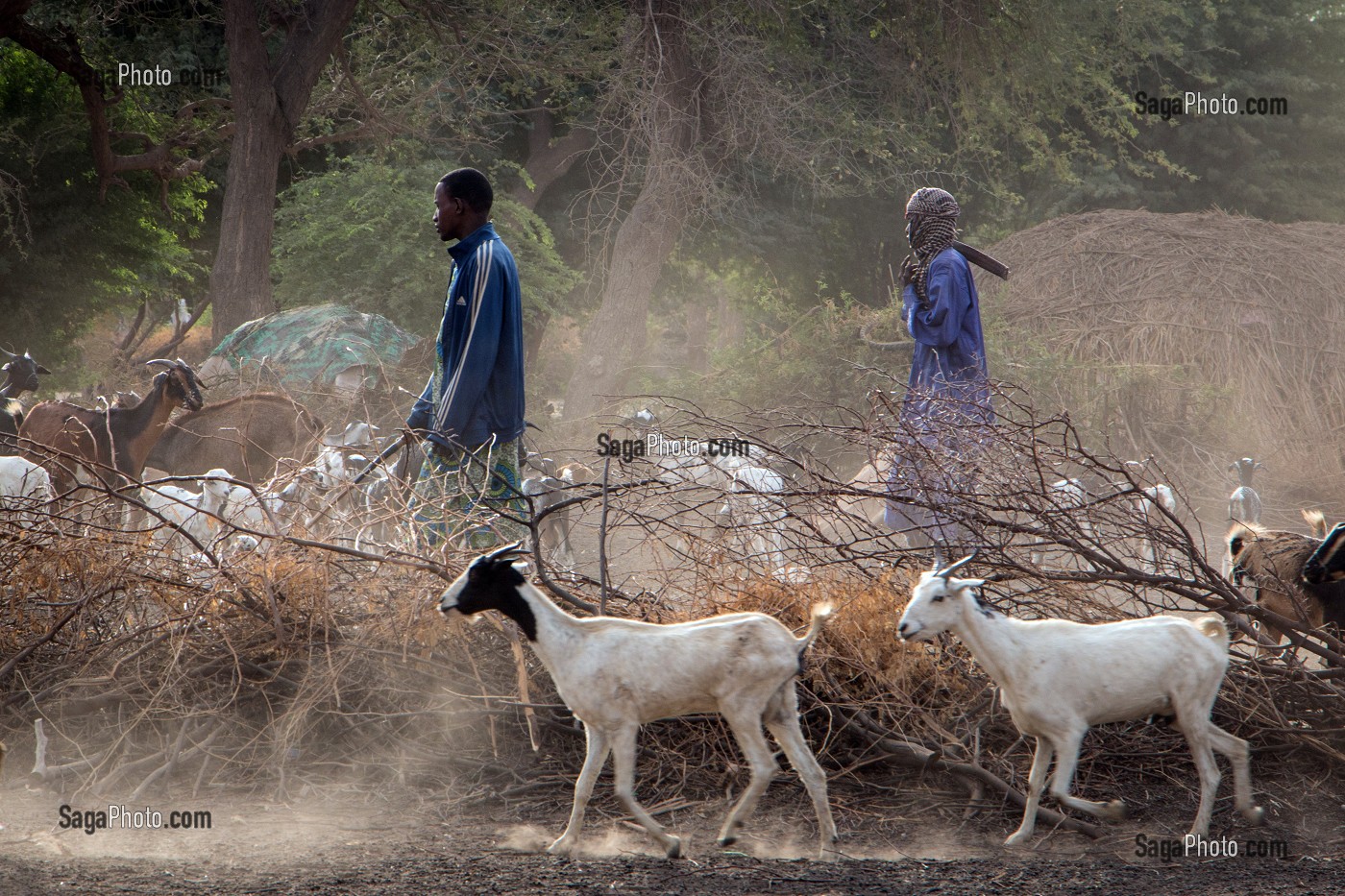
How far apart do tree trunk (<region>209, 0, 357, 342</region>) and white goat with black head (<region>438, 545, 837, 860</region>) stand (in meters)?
12.4

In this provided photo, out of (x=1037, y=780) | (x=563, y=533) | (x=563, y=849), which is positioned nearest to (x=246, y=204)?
(x=563, y=533)

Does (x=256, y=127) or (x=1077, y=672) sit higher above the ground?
(x=256, y=127)

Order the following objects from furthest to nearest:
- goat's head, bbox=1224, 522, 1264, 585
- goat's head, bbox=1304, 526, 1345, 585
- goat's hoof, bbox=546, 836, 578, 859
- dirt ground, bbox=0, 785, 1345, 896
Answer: goat's head, bbox=1224, 522, 1264, 585, goat's head, bbox=1304, 526, 1345, 585, goat's hoof, bbox=546, 836, 578, 859, dirt ground, bbox=0, 785, 1345, 896

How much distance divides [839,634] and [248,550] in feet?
7.89

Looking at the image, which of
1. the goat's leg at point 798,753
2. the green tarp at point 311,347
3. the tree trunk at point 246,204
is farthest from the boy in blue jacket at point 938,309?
the tree trunk at point 246,204

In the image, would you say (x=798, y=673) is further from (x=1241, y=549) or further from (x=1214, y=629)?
(x=1241, y=549)

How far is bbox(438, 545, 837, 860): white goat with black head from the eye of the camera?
3807 millimetres

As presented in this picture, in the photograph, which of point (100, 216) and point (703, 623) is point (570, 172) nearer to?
point (100, 216)

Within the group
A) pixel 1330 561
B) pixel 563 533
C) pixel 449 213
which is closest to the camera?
pixel 1330 561

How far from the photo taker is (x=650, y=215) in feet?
59.0

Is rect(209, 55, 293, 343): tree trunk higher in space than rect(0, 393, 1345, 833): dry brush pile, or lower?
higher

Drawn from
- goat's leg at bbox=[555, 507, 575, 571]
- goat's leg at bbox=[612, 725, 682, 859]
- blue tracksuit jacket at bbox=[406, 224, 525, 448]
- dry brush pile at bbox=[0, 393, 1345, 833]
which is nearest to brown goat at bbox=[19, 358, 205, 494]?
goat's leg at bbox=[555, 507, 575, 571]

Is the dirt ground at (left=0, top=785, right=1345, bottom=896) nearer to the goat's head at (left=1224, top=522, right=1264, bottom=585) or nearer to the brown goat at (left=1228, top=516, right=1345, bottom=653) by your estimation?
the brown goat at (left=1228, top=516, right=1345, bottom=653)

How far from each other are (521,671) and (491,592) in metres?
1.02
